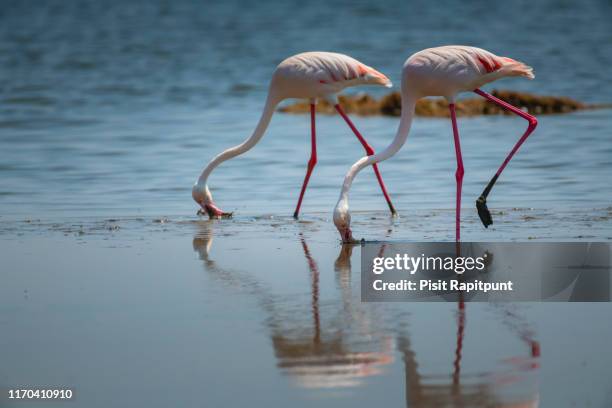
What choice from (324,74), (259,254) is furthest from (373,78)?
(259,254)

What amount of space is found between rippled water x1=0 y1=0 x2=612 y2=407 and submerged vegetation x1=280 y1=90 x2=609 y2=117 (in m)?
0.69

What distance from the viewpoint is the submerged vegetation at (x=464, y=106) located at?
1784cm

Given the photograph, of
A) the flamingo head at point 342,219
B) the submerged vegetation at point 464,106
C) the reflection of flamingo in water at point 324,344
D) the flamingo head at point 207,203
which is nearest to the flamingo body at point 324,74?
the flamingo head at point 207,203

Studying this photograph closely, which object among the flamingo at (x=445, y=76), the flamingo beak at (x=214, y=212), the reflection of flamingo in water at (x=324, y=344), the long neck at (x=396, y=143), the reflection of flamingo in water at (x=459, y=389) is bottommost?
the reflection of flamingo in water at (x=459, y=389)

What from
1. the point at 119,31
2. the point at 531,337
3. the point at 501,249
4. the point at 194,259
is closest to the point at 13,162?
the point at 194,259

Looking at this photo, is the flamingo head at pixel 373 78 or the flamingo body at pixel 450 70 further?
the flamingo head at pixel 373 78

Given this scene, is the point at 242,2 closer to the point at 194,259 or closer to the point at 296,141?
the point at 296,141

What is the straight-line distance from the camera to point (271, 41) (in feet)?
119

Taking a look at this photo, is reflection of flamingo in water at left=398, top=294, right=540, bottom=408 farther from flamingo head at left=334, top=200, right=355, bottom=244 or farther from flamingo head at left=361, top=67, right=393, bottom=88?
flamingo head at left=361, top=67, right=393, bottom=88

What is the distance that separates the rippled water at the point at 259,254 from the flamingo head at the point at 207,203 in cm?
20

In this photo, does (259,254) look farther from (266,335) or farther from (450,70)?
(266,335)

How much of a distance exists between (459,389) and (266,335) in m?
1.25

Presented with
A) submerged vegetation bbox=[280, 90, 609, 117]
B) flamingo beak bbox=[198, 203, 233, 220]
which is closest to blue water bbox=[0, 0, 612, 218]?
flamingo beak bbox=[198, 203, 233, 220]

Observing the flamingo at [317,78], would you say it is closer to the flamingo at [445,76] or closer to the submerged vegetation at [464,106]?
the flamingo at [445,76]
